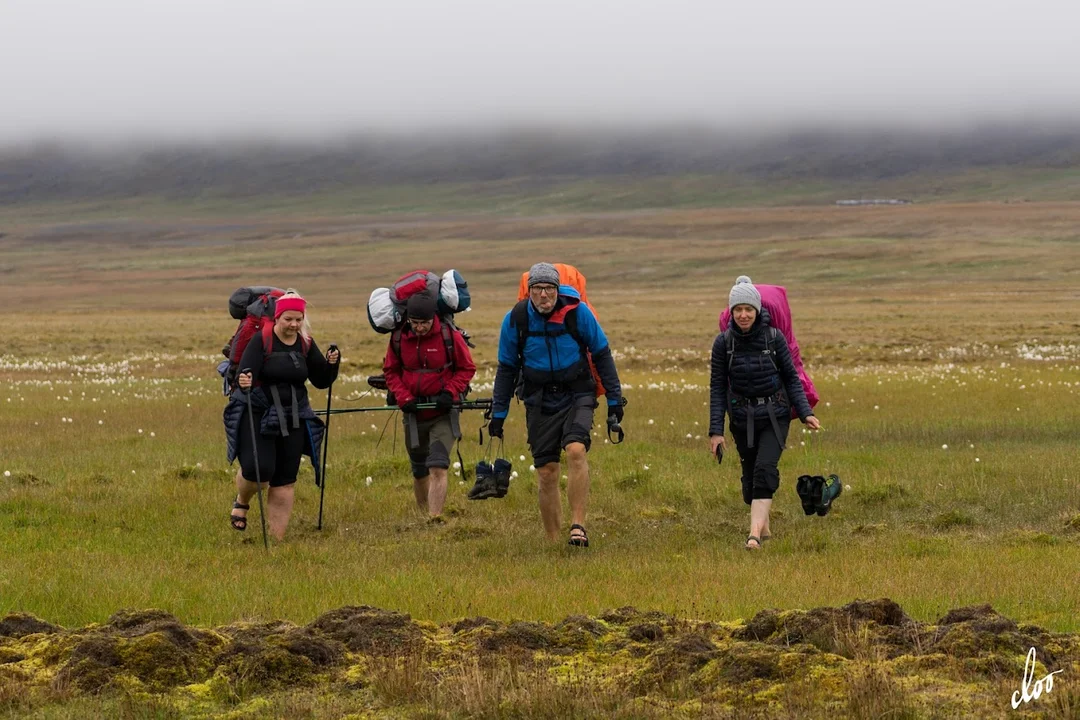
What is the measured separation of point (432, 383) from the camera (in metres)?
12.6

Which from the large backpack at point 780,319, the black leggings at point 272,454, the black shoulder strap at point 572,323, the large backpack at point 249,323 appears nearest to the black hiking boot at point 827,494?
the large backpack at point 780,319

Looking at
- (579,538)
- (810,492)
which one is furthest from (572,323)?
(810,492)

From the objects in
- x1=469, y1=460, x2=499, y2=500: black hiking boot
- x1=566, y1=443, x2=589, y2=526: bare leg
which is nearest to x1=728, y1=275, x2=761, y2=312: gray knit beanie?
x1=566, y1=443, x2=589, y2=526: bare leg

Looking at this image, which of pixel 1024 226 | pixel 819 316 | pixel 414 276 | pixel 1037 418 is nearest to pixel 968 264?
pixel 1024 226

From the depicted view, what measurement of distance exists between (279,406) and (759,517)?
13.3 feet

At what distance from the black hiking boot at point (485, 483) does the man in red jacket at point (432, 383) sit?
37cm

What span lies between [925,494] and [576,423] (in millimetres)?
4164

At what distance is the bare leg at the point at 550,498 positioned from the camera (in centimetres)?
1141

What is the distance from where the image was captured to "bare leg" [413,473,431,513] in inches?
524

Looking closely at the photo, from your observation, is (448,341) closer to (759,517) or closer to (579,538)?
(579,538)

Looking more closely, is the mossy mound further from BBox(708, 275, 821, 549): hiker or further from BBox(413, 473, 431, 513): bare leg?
BBox(413, 473, 431, 513): bare leg

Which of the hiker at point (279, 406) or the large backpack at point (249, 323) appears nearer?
the hiker at point (279, 406)

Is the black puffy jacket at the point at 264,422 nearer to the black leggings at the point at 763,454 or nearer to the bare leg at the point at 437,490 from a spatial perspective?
the bare leg at the point at 437,490

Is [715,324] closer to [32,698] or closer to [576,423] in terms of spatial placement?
[576,423]
